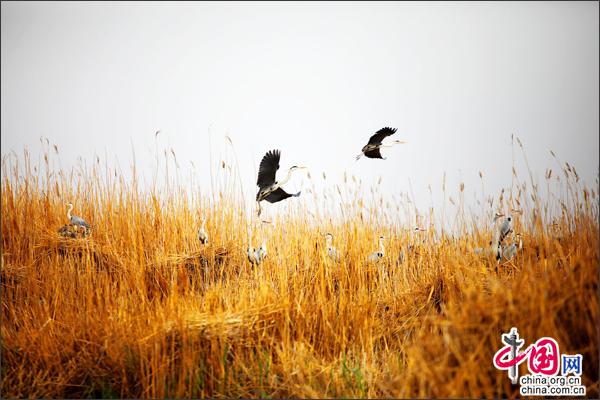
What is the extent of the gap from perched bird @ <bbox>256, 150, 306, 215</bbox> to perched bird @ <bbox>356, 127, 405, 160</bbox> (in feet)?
1.95

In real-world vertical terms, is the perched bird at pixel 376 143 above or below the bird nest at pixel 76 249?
above

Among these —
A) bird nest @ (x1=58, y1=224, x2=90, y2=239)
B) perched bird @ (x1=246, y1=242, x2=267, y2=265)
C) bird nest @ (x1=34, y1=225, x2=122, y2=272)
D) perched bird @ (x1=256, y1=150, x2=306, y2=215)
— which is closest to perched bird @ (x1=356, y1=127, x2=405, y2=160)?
perched bird @ (x1=256, y1=150, x2=306, y2=215)

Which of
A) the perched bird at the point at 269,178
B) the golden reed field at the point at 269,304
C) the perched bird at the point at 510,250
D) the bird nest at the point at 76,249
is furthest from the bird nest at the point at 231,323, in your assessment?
the perched bird at the point at 510,250

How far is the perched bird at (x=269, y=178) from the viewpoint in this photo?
10.1 feet

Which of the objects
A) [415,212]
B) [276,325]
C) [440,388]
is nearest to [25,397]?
[276,325]

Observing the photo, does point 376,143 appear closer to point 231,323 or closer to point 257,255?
point 257,255

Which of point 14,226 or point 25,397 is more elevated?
point 14,226

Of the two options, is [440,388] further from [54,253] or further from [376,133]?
[54,253]

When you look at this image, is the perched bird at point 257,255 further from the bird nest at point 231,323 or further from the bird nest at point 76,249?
the bird nest at point 76,249

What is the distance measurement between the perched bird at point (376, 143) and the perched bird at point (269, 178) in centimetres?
59

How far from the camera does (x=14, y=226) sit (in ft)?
12.2

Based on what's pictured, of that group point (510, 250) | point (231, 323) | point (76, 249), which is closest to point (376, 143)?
point (510, 250)

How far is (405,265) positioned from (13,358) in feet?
8.77

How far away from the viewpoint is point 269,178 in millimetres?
3174
